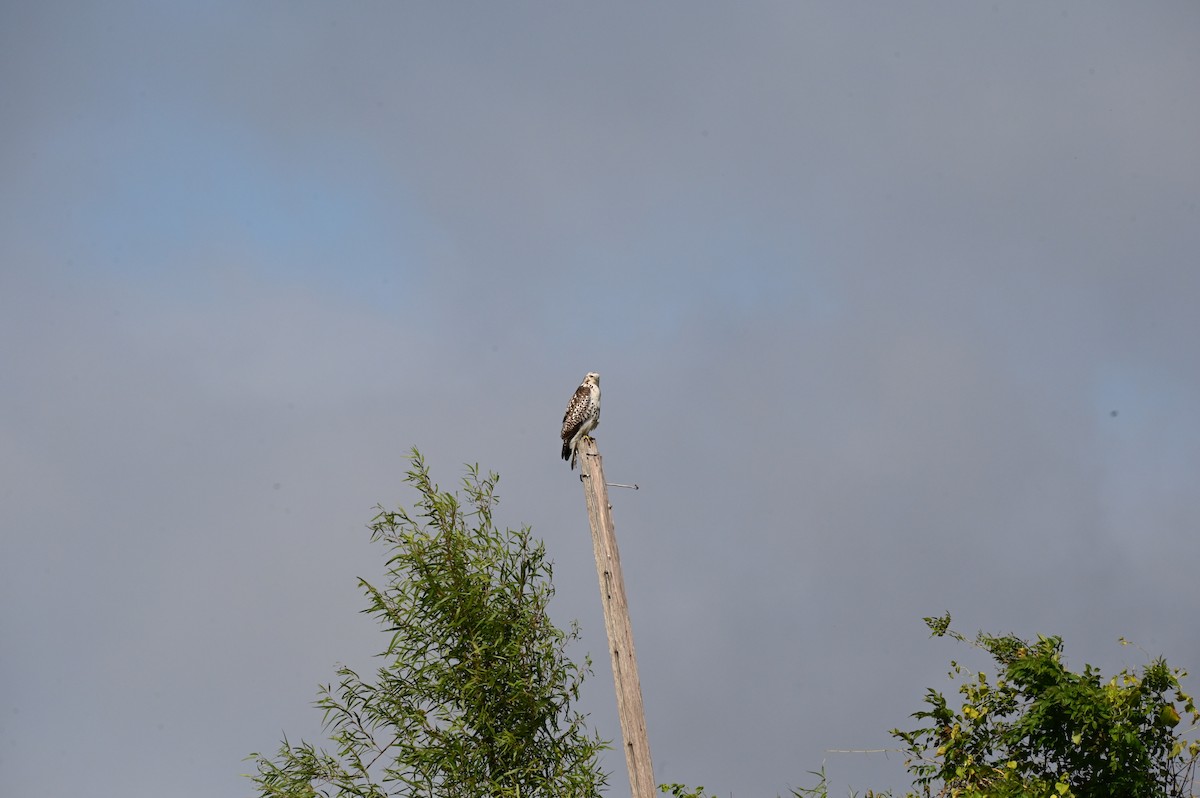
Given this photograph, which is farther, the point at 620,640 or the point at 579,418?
the point at 579,418

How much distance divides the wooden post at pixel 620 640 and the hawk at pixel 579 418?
40.7 inches

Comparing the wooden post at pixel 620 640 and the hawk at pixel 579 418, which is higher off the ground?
the hawk at pixel 579 418

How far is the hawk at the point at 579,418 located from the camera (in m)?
13.5

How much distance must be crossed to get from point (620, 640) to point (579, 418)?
105 inches

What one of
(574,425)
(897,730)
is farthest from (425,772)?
(897,730)

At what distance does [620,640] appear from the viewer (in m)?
11.9

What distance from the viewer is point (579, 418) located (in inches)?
538

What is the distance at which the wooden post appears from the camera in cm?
1170

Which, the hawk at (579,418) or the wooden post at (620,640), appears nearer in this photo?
the wooden post at (620,640)

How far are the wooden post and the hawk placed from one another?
103 centimetres

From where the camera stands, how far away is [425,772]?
1352 cm

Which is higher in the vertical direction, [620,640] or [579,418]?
[579,418]

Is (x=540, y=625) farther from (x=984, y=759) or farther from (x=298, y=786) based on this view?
(x=984, y=759)

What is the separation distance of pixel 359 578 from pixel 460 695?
169 centimetres
